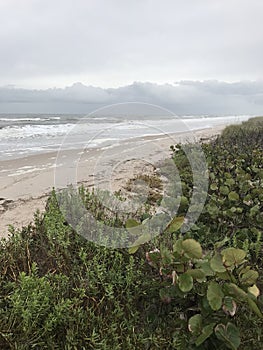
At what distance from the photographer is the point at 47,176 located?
8.20 m

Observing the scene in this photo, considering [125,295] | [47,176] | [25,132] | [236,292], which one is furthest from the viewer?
[25,132]

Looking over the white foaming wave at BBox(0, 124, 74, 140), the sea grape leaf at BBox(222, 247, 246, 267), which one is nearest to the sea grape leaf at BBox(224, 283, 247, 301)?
the sea grape leaf at BBox(222, 247, 246, 267)

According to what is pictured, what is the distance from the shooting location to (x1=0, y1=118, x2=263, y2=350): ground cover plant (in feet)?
6.20

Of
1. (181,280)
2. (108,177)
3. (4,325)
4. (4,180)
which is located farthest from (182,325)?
(4,180)

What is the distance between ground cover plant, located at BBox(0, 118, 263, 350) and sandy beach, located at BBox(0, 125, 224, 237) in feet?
4.78

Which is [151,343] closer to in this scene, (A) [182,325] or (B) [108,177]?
(A) [182,325]

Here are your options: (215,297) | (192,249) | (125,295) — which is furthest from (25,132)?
(215,297)

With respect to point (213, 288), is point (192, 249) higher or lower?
higher

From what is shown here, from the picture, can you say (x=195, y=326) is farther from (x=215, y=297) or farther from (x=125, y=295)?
(x=125, y=295)

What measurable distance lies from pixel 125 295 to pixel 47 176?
238 inches

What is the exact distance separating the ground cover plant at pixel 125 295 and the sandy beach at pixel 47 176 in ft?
4.78

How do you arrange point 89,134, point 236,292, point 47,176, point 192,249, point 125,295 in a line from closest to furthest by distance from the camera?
point 236,292, point 192,249, point 125,295, point 47,176, point 89,134

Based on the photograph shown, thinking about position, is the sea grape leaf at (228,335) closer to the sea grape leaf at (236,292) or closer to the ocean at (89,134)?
the sea grape leaf at (236,292)

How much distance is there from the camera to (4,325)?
2074mm
